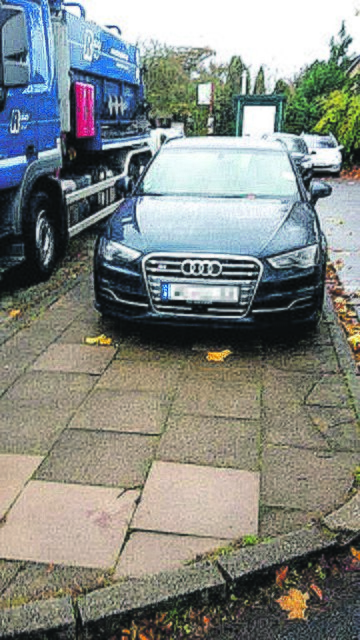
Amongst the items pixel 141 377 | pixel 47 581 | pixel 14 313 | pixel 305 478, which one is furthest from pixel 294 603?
pixel 14 313

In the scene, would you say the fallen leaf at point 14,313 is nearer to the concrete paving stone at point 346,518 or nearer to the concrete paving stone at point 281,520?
the concrete paving stone at point 281,520

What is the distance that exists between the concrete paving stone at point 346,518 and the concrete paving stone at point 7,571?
4.24 ft

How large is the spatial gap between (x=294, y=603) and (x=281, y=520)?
1.52 feet

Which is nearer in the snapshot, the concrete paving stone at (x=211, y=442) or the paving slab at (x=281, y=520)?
the paving slab at (x=281, y=520)

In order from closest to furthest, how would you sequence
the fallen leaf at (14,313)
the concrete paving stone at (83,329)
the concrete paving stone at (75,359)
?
the concrete paving stone at (75,359), the concrete paving stone at (83,329), the fallen leaf at (14,313)

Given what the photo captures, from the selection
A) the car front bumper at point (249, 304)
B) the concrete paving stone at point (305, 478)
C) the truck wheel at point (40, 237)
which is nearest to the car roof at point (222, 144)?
the truck wheel at point (40, 237)

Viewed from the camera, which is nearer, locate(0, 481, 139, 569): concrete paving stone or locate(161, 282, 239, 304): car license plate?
locate(0, 481, 139, 569): concrete paving stone

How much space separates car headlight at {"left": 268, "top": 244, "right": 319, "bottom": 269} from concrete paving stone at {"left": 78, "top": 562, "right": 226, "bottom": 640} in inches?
104

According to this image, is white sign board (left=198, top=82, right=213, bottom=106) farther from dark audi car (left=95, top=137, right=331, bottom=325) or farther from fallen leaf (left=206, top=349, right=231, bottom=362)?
fallen leaf (left=206, top=349, right=231, bottom=362)

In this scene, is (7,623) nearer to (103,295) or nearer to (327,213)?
(103,295)

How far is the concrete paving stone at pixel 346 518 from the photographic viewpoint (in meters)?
2.81

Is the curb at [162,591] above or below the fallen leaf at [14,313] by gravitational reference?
above

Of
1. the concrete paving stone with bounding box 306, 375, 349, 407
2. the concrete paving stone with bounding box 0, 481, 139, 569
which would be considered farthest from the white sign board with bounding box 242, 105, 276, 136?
the concrete paving stone with bounding box 0, 481, 139, 569

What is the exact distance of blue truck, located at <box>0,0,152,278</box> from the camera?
5957 mm
